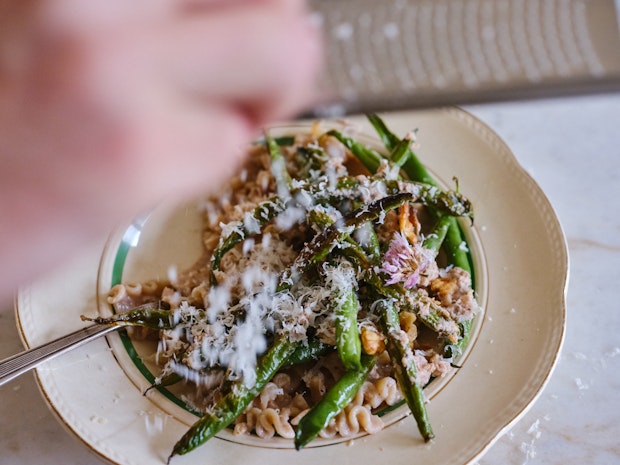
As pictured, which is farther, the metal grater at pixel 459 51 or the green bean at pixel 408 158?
the green bean at pixel 408 158

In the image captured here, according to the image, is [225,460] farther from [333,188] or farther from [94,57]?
[94,57]

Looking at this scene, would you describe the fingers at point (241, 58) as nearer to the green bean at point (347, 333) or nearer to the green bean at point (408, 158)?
the green bean at point (347, 333)

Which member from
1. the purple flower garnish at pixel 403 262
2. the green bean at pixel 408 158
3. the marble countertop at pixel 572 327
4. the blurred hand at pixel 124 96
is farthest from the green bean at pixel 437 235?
the blurred hand at pixel 124 96

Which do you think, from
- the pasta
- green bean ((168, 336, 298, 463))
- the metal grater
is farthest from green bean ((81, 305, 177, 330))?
the metal grater

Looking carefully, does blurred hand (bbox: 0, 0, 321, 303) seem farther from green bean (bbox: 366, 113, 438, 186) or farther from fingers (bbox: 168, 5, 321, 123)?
green bean (bbox: 366, 113, 438, 186)

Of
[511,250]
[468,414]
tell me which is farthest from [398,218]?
[468,414]

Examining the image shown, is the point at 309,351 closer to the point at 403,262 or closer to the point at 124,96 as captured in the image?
the point at 403,262

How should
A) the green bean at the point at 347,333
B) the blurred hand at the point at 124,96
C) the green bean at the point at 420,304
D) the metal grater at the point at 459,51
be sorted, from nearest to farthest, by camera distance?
the blurred hand at the point at 124,96 < the metal grater at the point at 459,51 < the green bean at the point at 347,333 < the green bean at the point at 420,304
